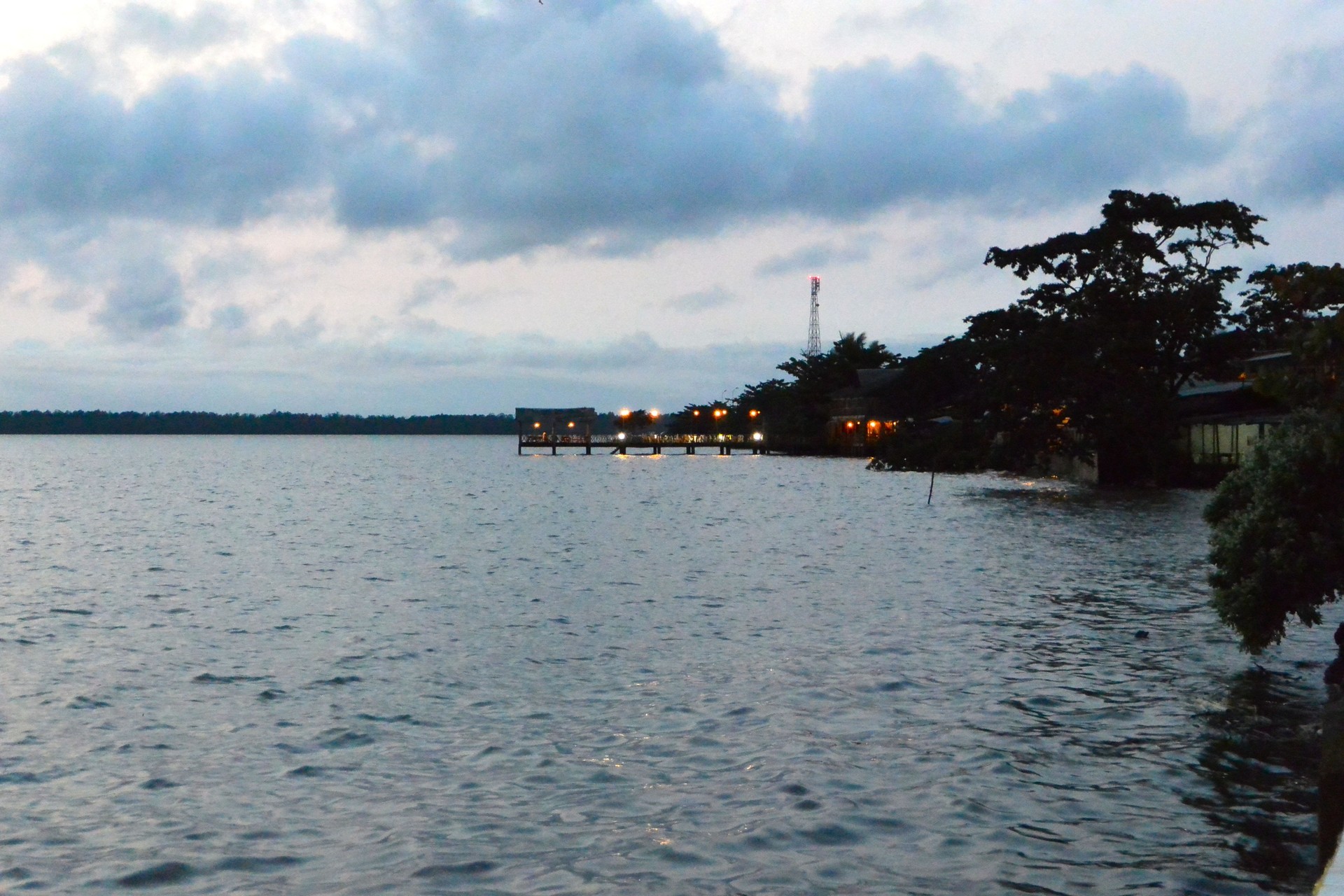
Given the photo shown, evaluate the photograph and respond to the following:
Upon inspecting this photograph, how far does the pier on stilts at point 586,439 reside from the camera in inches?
6122

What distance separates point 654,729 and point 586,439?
14189 centimetres

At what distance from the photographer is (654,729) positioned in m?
13.9

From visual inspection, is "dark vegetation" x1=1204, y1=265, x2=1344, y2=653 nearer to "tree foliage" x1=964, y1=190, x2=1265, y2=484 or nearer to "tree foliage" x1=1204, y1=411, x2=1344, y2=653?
"tree foliage" x1=1204, y1=411, x2=1344, y2=653

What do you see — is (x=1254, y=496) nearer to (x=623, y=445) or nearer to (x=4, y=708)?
(x=4, y=708)

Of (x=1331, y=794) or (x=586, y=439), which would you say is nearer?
(x=1331, y=794)

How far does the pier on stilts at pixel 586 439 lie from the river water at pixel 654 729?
122 meters

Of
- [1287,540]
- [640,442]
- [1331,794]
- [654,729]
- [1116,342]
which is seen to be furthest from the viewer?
[640,442]

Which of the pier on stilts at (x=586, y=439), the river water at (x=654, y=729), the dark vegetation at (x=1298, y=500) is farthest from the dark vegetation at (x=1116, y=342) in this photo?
the pier on stilts at (x=586, y=439)

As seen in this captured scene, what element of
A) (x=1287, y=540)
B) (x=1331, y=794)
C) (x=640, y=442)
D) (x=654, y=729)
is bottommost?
(x=654, y=729)

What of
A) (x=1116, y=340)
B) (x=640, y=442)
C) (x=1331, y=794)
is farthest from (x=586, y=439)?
(x=1331, y=794)

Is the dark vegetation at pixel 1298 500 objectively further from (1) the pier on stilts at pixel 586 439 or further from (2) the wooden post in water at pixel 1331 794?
(1) the pier on stilts at pixel 586 439

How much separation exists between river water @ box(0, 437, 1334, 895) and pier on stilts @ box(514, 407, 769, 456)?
400ft

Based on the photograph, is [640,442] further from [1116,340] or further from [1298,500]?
[1298,500]

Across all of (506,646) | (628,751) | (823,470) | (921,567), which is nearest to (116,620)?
(506,646)
